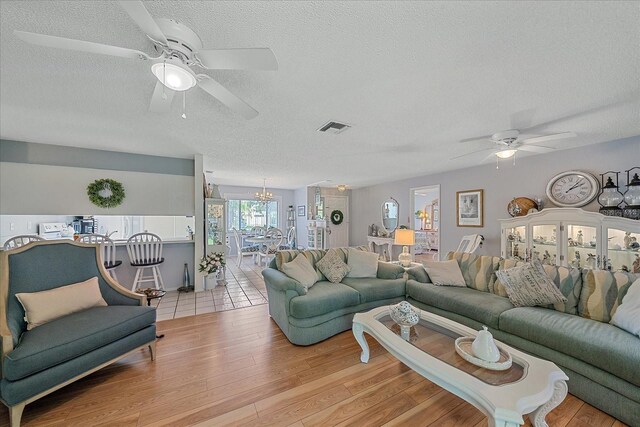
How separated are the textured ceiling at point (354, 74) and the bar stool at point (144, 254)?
1.50 meters

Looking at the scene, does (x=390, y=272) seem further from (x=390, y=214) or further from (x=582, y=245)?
(x=390, y=214)

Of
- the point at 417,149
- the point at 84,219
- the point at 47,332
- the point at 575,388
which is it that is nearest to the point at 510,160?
the point at 417,149

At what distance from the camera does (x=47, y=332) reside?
164 cm

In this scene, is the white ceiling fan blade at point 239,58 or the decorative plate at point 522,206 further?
the decorative plate at point 522,206

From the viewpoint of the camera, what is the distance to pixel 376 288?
288cm

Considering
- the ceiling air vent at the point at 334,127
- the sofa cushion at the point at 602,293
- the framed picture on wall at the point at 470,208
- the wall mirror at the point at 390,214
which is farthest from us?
the wall mirror at the point at 390,214

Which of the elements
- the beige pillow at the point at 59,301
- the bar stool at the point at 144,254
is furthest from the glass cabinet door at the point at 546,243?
the bar stool at the point at 144,254

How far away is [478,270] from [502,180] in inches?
89.8

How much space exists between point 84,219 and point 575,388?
616 centimetres

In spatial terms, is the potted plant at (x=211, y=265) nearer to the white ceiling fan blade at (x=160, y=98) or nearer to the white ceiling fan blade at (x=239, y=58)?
the white ceiling fan blade at (x=160, y=98)

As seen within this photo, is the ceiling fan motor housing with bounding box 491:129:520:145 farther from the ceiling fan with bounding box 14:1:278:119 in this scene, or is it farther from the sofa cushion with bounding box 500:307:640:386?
the ceiling fan with bounding box 14:1:278:119

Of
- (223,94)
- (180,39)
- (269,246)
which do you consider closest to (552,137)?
(223,94)

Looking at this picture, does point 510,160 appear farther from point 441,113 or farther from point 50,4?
point 50,4

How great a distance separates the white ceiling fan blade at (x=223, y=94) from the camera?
4.86 ft
